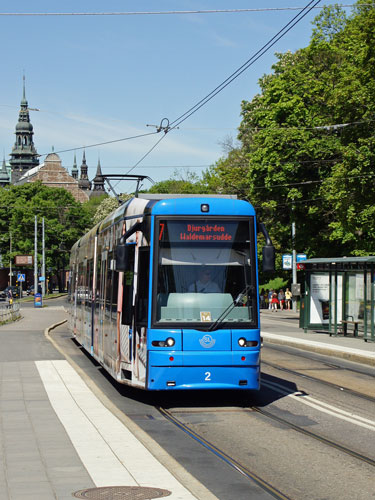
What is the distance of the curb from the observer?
20406 mm

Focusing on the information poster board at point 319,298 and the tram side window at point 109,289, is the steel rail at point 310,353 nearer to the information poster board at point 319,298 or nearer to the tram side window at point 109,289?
the information poster board at point 319,298

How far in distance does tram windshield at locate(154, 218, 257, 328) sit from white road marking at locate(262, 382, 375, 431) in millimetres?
1693

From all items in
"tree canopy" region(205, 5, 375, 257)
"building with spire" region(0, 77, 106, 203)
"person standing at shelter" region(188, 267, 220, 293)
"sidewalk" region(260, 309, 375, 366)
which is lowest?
"sidewalk" region(260, 309, 375, 366)

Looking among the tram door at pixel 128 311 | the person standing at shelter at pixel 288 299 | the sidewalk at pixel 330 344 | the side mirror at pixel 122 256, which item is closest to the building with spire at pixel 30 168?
the person standing at shelter at pixel 288 299

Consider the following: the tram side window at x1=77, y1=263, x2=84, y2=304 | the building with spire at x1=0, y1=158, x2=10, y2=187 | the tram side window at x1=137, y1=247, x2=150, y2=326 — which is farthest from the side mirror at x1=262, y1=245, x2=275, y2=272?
the building with spire at x1=0, y1=158, x2=10, y2=187

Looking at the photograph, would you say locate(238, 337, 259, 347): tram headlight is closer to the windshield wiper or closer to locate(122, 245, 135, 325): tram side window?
the windshield wiper

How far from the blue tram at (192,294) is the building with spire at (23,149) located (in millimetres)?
163296

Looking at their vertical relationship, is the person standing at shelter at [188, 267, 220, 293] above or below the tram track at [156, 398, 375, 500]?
above

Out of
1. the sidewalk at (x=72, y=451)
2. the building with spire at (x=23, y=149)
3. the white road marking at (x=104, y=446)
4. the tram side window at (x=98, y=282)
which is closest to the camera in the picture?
the sidewalk at (x=72, y=451)

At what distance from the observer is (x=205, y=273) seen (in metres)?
11.9

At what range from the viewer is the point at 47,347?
2344cm

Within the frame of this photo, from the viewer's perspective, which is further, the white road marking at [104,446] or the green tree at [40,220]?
the green tree at [40,220]

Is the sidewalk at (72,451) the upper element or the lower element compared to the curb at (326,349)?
upper

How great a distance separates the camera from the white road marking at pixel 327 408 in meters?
10.8
